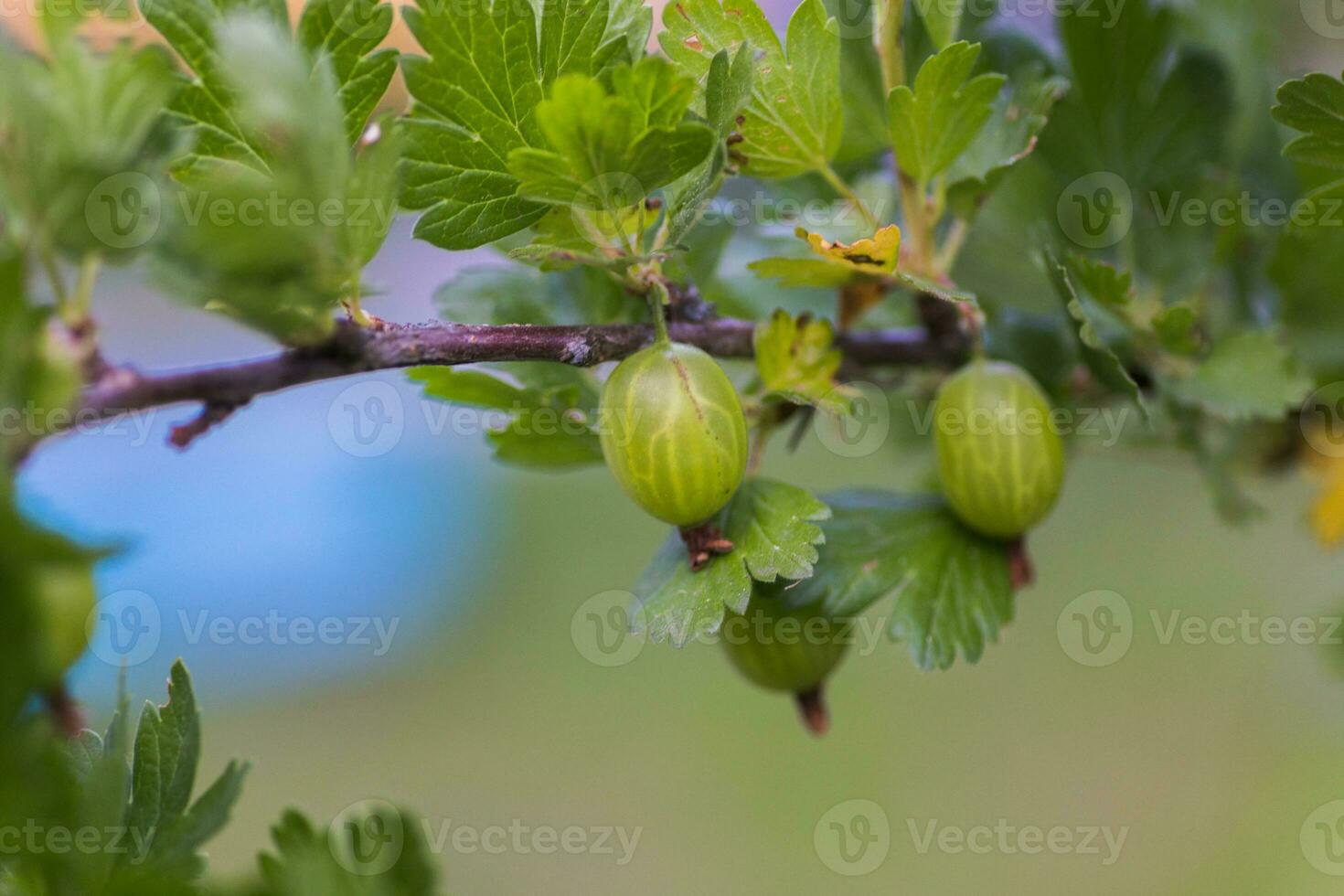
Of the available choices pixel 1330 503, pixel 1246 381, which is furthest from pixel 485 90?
pixel 1330 503

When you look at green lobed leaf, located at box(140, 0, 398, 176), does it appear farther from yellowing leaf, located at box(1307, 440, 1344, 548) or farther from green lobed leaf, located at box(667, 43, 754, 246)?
yellowing leaf, located at box(1307, 440, 1344, 548)

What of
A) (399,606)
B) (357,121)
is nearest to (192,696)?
(357,121)

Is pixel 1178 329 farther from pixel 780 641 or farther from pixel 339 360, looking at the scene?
pixel 339 360

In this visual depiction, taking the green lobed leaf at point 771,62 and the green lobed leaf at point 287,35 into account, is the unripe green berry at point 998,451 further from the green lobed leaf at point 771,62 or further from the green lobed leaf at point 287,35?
the green lobed leaf at point 287,35

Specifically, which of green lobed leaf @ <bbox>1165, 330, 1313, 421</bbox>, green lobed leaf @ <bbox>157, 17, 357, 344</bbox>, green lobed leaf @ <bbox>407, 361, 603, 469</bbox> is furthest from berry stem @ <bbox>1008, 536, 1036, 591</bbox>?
green lobed leaf @ <bbox>157, 17, 357, 344</bbox>

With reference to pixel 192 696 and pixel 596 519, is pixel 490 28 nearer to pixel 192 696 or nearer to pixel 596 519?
pixel 192 696

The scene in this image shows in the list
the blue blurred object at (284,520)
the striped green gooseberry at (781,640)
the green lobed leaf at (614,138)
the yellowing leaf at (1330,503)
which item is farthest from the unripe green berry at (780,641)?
the blue blurred object at (284,520)

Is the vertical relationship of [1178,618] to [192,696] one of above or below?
above
